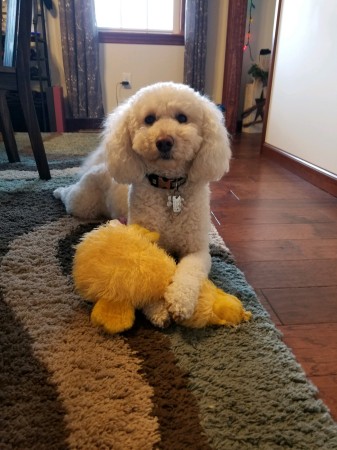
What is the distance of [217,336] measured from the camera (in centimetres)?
69

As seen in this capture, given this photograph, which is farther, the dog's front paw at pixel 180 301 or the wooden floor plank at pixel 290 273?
the wooden floor plank at pixel 290 273

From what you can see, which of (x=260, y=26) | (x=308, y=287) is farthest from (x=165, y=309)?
(x=260, y=26)

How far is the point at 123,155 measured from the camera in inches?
32.5

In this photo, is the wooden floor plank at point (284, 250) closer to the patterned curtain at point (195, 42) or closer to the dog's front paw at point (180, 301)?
the dog's front paw at point (180, 301)

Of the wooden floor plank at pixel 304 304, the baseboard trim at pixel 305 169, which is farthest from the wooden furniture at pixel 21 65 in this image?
the baseboard trim at pixel 305 169

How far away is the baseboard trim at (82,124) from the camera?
3.29 meters

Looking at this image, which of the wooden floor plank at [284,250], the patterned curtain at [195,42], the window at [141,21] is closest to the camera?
the wooden floor plank at [284,250]

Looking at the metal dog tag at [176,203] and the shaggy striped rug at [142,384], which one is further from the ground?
the metal dog tag at [176,203]

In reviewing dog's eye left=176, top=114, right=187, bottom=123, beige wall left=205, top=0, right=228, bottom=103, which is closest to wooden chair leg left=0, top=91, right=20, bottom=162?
dog's eye left=176, top=114, right=187, bottom=123

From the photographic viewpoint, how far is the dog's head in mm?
779

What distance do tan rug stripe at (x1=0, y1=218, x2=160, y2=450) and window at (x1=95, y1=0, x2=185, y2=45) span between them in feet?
9.56

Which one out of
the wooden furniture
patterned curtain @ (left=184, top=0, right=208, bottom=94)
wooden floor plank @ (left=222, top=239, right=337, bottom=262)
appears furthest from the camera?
patterned curtain @ (left=184, top=0, right=208, bottom=94)

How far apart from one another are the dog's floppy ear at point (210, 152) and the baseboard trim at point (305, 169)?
103cm

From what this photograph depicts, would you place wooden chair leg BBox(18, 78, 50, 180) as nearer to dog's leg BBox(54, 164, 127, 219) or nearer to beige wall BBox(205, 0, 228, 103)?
dog's leg BBox(54, 164, 127, 219)
